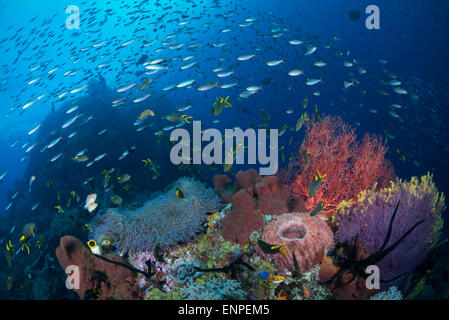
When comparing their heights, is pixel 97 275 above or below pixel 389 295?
above

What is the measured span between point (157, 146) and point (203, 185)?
38.3ft

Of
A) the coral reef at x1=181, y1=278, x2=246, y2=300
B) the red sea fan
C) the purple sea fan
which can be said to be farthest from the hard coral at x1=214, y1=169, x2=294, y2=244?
the purple sea fan

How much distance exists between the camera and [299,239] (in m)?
3.46

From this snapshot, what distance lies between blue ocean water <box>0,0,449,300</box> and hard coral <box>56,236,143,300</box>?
3.79 m

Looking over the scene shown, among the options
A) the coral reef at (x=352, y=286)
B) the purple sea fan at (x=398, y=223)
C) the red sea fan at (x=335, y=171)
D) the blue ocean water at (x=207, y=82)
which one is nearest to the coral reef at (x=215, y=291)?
the coral reef at (x=352, y=286)

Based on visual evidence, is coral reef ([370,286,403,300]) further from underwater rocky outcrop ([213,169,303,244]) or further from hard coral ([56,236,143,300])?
hard coral ([56,236,143,300])

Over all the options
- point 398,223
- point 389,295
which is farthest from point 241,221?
point 398,223

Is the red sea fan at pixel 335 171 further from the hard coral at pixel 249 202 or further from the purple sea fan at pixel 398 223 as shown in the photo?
the purple sea fan at pixel 398 223

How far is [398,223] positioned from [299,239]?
164 cm

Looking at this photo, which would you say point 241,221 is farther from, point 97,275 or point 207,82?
point 207,82

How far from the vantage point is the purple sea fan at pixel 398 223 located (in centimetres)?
332

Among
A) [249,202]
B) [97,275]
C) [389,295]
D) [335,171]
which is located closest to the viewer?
[389,295]

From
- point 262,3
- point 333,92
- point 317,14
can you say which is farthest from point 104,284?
point 262,3

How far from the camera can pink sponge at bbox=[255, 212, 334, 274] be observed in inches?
134
